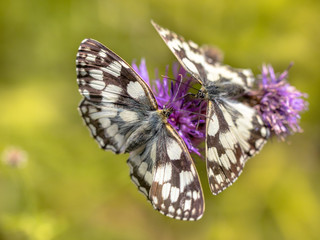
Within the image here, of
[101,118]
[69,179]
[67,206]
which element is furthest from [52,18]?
[101,118]

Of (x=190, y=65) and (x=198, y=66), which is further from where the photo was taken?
(x=198, y=66)

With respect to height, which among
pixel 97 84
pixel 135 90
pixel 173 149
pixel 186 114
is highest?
pixel 97 84

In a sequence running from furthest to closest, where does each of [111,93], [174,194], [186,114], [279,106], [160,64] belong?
[160,64], [279,106], [186,114], [111,93], [174,194]

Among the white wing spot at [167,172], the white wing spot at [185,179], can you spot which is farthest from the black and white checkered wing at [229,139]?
the white wing spot at [167,172]

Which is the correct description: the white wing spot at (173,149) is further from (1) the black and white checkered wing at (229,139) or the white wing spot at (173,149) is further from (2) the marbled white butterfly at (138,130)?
(1) the black and white checkered wing at (229,139)

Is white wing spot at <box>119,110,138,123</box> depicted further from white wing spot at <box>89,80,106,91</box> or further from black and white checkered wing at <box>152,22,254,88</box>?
black and white checkered wing at <box>152,22,254,88</box>

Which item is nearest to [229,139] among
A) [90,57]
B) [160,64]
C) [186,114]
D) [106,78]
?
[186,114]

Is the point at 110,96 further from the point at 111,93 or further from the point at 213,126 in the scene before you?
the point at 213,126

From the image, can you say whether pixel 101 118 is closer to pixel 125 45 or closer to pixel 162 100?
pixel 162 100
